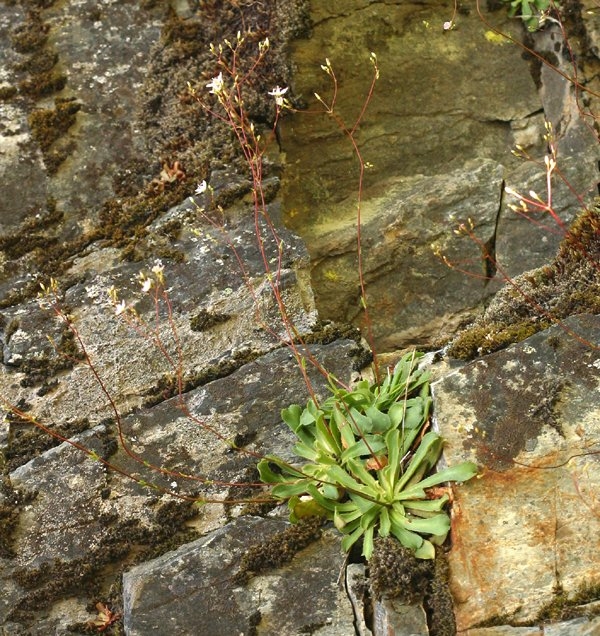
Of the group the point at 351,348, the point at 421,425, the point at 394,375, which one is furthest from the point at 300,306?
the point at 421,425

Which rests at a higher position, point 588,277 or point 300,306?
point 588,277

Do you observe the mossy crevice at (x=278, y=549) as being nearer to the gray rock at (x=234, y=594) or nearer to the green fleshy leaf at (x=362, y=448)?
the gray rock at (x=234, y=594)

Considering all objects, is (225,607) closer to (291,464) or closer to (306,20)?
(291,464)

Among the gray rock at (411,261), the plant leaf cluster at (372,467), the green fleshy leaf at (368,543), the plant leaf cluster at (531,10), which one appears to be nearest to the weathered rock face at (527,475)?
the plant leaf cluster at (372,467)

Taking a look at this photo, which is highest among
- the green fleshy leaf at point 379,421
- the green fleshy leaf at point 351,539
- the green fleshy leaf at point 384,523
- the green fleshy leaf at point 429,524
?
the green fleshy leaf at point 379,421

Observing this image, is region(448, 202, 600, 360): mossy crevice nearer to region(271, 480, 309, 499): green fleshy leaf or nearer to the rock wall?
the rock wall

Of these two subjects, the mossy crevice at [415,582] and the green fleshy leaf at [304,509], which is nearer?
the mossy crevice at [415,582]
